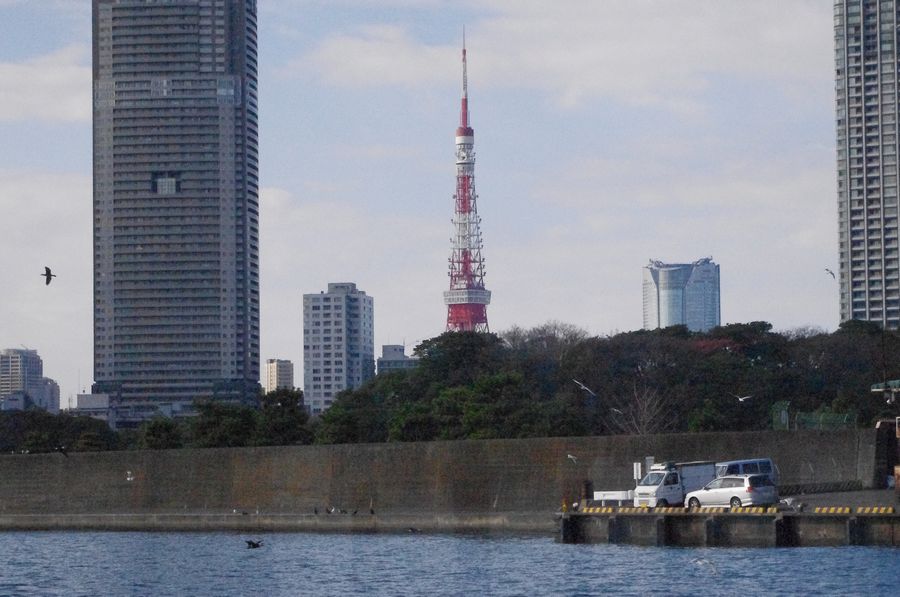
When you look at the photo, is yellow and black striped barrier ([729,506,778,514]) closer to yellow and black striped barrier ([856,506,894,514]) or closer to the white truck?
yellow and black striped barrier ([856,506,894,514])

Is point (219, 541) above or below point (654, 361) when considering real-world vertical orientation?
below

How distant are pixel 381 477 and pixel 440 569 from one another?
18.6 metres

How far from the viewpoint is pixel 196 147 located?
194 meters

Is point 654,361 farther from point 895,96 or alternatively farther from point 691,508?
point 895,96

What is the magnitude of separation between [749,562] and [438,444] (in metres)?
22.6

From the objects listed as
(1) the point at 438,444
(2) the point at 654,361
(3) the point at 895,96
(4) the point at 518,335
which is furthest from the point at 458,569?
(3) the point at 895,96

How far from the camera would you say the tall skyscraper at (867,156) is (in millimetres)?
168625

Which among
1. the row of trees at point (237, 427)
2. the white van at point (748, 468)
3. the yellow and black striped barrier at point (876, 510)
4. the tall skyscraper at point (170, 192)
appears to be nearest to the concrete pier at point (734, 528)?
the yellow and black striped barrier at point (876, 510)

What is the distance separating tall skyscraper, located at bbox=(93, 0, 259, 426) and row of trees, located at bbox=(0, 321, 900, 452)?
75755mm

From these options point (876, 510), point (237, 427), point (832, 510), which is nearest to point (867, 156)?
point (237, 427)

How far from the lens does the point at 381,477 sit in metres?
67.6

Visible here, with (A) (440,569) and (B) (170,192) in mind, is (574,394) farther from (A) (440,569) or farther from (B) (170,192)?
(B) (170,192)

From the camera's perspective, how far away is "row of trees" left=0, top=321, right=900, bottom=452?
78562 mm

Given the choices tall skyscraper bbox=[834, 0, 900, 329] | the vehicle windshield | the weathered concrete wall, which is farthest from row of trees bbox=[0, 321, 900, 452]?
tall skyscraper bbox=[834, 0, 900, 329]
